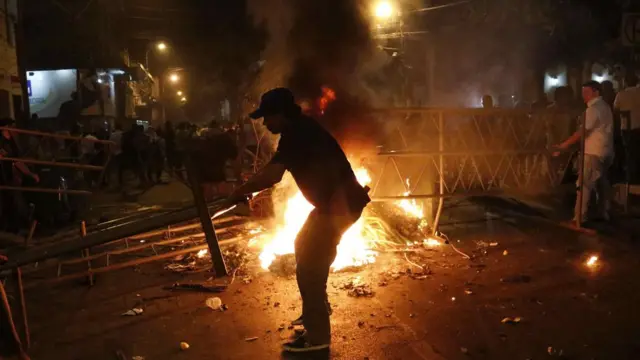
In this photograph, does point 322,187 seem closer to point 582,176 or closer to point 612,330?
point 612,330

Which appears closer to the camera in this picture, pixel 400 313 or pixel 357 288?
pixel 400 313

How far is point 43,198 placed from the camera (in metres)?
10.7

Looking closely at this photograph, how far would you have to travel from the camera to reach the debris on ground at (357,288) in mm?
5586

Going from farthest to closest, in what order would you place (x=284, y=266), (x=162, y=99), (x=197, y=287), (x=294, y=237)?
(x=162, y=99) < (x=294, y=237) < (x=284, y=266) < (x=197, y=287)

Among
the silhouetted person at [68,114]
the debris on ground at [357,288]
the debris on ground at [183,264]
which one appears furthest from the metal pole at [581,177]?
the silhouetted person at [68,114]

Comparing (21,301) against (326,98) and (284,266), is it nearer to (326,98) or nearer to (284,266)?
(284,266)

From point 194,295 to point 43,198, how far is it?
666 cm

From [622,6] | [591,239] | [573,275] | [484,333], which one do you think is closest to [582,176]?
[591,239]

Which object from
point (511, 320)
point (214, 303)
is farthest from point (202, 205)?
point (511, 320)

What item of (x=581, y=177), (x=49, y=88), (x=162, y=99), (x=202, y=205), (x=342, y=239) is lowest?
(x=342, y=239)

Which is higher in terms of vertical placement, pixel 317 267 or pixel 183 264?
pixel 317 267

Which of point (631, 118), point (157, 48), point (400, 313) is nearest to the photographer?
point (400, 313)

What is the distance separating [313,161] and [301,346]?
61.7 inches

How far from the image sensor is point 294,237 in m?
6.96
